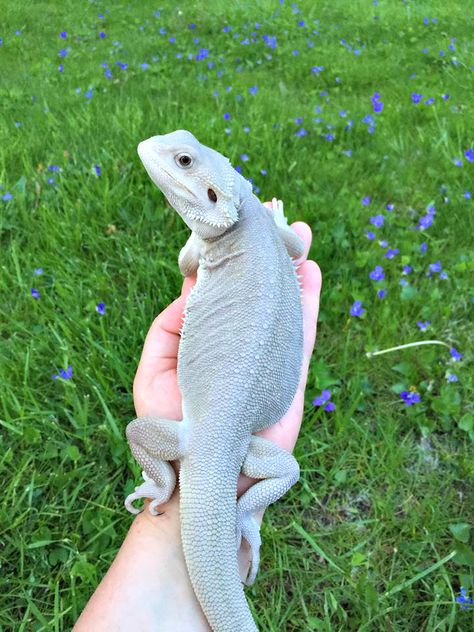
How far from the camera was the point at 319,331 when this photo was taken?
144 inches

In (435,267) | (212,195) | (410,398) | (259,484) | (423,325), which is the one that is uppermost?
(212,195)

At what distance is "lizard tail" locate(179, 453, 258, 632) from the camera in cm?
210

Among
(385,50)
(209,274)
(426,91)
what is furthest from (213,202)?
(385,50)

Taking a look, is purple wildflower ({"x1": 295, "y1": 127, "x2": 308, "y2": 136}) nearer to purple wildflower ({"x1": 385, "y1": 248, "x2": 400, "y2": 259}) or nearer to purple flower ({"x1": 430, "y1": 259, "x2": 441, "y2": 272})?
purple wildflower ({"x1": 385, "y1": 248, "x2": 400, "y2": 259})

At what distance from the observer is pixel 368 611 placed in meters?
2.53

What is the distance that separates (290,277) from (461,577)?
5.51 feet

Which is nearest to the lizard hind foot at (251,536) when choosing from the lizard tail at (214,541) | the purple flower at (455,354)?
the lizard tail at (214,541)

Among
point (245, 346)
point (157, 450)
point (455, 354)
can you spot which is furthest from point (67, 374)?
point (455, 354)

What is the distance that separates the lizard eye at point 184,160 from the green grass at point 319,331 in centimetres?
105

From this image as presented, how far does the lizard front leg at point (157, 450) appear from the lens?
2.44m

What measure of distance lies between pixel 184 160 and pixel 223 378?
114cm

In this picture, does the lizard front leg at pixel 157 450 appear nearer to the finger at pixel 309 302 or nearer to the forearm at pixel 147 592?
the forearm at pixel 147 592

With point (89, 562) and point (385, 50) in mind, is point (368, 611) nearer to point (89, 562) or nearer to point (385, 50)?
point (89, 562)

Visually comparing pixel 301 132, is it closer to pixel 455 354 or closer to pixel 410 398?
pixel 455 354
